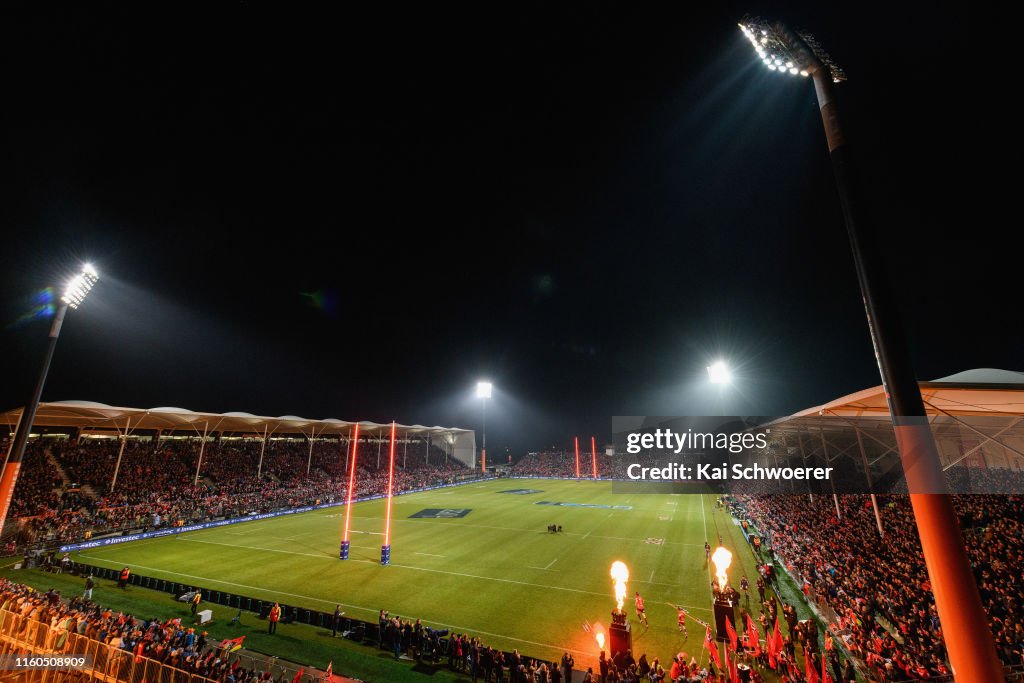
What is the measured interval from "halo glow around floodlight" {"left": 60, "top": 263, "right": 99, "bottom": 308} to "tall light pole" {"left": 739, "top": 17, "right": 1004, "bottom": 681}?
68.1ft

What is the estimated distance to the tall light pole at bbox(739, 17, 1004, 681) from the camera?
13.6ft

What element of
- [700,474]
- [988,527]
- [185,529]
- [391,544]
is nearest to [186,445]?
[185,529]

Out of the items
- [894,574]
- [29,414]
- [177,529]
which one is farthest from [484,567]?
[177,529]

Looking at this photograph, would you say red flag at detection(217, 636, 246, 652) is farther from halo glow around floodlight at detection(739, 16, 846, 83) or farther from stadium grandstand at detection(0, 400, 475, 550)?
stadium grandstand at detection(0, 400, 475, 550)

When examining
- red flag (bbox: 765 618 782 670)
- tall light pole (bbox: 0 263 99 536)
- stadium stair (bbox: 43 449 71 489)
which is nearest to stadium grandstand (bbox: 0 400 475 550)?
stadium stair (bbox: 43 449 71 489)

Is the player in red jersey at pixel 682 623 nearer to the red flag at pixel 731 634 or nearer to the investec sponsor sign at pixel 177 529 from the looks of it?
the red flag at pixel 731 634

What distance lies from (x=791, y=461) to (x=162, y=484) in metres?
65.0

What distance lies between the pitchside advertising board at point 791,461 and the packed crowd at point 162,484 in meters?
37.4

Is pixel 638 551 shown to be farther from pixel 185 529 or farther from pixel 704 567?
pixel 185 529

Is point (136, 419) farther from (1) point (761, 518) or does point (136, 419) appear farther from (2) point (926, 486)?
(1) point (761, 518)

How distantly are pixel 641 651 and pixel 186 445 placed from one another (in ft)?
Answer: 189

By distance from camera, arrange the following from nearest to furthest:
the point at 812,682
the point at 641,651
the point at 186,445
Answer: the point at 812,682 → the point at 641,651 → the point at 186,445

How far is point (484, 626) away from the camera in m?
17.7

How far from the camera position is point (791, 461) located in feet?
158
